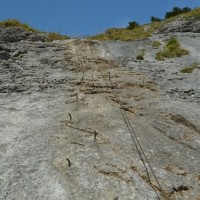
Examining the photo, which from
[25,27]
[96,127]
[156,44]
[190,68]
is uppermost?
[25,27]

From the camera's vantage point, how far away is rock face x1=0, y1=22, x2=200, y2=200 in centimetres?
1280

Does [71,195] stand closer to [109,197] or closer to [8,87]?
[109,197]

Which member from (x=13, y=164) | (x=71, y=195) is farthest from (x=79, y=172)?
(x=13, y=164)

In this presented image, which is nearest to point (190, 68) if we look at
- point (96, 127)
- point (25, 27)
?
point (96, 127)

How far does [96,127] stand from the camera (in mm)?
16672

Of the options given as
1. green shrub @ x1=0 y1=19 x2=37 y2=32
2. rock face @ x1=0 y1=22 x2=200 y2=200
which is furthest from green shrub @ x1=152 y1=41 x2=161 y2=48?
green shrub @ x1=0 y1=19 x2=37 y2=32

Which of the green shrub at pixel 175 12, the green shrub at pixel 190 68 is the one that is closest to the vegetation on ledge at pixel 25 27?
the green shrub at pixel 190 68

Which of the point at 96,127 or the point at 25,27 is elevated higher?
the point at 25,27

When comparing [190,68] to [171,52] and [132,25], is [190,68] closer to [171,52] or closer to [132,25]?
[171,52]

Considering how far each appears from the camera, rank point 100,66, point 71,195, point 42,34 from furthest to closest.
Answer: point 42,34 < point 100,66 < point 71,195

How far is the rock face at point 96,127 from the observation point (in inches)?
504

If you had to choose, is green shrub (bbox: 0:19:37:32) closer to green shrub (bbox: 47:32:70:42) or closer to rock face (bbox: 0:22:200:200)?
green shrub (bbox: 47:32:70:42)

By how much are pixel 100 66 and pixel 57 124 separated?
9.99 m

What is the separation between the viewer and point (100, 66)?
26172 mm
